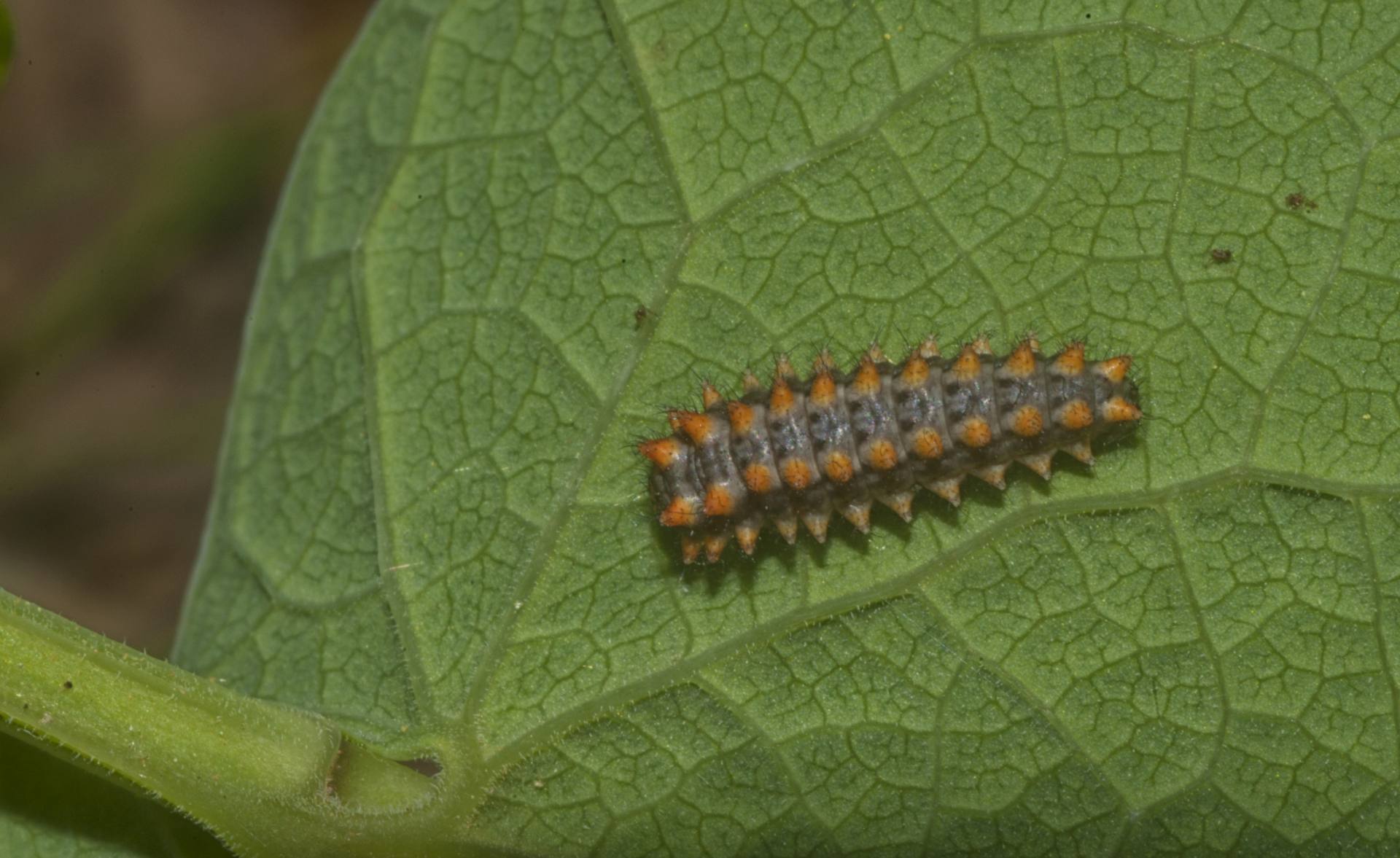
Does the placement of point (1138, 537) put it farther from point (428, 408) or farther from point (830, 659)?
point (428, 408)

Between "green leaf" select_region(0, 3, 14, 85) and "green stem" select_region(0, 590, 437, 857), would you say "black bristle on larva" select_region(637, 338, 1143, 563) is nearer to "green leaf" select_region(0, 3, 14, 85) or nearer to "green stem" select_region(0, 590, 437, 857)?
"green stem" select_region(0, 590, 437, 857)

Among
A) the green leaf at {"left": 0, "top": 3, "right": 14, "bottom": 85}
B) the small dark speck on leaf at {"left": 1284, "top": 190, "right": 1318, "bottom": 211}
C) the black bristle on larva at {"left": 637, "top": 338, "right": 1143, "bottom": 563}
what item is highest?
the green leaf at {"left": 0, "top": 3, "right": 14, "bottom": 85}

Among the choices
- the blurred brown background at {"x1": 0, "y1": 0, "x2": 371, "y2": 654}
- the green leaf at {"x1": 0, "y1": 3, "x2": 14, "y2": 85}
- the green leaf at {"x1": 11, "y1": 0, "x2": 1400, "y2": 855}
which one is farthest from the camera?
the blurred brown background at {"x1": 0, "y1": 0, "x2": 371, "y2": 654}

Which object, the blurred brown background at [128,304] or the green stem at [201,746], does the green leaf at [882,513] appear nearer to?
the green stem at [201,746]

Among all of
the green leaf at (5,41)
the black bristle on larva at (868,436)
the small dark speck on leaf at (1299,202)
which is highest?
the green leaf at (5,41)

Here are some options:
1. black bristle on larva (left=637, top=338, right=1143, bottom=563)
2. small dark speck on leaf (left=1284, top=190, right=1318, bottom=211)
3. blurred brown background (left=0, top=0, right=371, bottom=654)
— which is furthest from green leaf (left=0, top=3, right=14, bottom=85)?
small dark speck on leaf (left=1284, top=190, right=1318, bottom=211)

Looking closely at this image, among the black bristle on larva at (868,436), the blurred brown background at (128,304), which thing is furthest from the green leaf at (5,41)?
the blurred brown background at (128,304)
